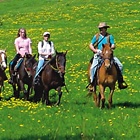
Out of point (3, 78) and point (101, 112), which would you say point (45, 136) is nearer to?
point (101, 112)

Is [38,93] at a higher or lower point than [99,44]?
lower

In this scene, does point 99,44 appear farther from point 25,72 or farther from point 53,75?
point 25,72

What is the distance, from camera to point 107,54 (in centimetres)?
1731

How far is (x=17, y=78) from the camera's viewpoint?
70.5ft

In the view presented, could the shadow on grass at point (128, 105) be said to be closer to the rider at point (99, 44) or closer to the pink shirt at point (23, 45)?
the rider at point (99, 44)

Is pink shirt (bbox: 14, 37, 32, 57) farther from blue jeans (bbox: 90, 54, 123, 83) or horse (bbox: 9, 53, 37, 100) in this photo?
blue jeans (bbox: 90, 54, 123, 83)

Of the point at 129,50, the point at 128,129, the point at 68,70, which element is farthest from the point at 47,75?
the point at 129,50

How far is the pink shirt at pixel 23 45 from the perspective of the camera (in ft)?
68.7

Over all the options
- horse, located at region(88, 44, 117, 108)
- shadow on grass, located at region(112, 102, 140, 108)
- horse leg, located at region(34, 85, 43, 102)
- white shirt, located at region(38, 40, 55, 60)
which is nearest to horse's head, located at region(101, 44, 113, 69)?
horse, located at region(88, 44, 117, 108)

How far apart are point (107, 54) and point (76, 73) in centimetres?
964

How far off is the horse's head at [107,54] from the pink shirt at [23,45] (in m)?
4.45

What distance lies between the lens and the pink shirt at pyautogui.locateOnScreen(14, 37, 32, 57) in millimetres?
20938

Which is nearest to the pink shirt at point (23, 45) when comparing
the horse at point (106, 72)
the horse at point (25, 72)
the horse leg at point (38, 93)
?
the horse at point (25, 72)

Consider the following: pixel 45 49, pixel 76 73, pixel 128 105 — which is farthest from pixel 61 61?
pixel 76 73
